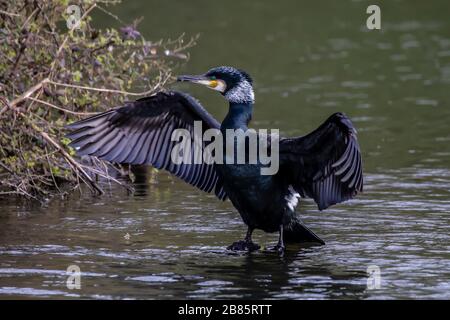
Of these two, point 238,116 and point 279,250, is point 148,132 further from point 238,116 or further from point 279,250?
point 279,250

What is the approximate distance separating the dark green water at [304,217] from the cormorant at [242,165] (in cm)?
39

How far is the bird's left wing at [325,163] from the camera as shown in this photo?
941 centimetres

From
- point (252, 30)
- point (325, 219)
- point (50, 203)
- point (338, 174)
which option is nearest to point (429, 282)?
point (338, 174)

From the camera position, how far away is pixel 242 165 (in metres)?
9.58

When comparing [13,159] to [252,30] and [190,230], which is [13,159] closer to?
[190,230]

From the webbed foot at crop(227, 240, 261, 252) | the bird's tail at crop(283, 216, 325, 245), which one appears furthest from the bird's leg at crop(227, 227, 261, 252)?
the bird's tail at crop(283, 216, 325, 245)

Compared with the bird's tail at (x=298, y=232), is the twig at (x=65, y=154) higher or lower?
higher

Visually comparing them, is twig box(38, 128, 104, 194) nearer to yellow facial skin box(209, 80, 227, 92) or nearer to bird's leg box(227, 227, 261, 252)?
yellow facial skin box(209, 80, 227, 92)

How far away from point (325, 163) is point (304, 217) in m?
1.63

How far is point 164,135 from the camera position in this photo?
34.2ft

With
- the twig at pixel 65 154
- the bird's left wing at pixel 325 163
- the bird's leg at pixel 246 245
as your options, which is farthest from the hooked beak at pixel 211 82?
the twig at pixel 65 154

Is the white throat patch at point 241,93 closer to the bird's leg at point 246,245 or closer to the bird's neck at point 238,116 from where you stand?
the bird's neck at point 238,116

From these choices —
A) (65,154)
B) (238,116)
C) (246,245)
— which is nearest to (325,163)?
(238,116)

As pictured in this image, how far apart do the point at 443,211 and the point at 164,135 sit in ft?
9.38
